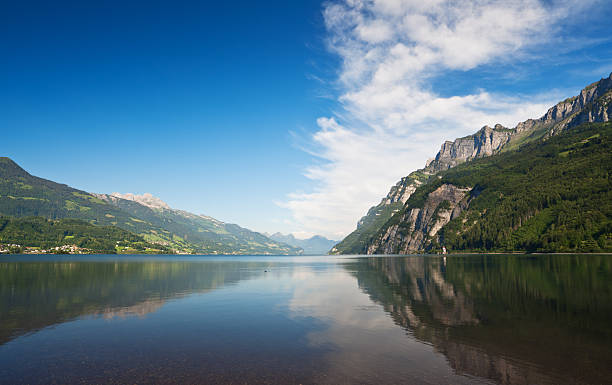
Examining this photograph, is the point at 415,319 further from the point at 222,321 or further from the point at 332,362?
the point at 222,321

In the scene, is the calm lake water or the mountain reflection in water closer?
the calm lake water

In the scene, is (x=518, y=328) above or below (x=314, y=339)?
above

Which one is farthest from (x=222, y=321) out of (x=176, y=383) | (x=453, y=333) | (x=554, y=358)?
(x=554, y=358)

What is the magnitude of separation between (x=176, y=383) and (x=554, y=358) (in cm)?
2126

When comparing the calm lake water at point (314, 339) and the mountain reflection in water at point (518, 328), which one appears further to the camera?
the mountain reflection in water at point (518, 328)

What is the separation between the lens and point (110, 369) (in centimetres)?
1792

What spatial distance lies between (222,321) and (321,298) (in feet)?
62.3

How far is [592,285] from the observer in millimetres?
48094

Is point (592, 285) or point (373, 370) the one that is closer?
point (373, 370)

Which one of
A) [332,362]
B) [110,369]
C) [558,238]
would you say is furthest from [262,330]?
[558,238]

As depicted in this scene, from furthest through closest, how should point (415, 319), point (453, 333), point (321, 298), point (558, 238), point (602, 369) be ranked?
point (558, 238)
point (321, 298)
point (415, 319)
point (453, 333)
point (602, 369)

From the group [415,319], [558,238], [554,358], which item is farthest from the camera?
[558,238]

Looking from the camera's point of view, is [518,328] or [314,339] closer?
[314,339]

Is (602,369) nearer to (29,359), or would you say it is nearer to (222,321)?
(222,321)
